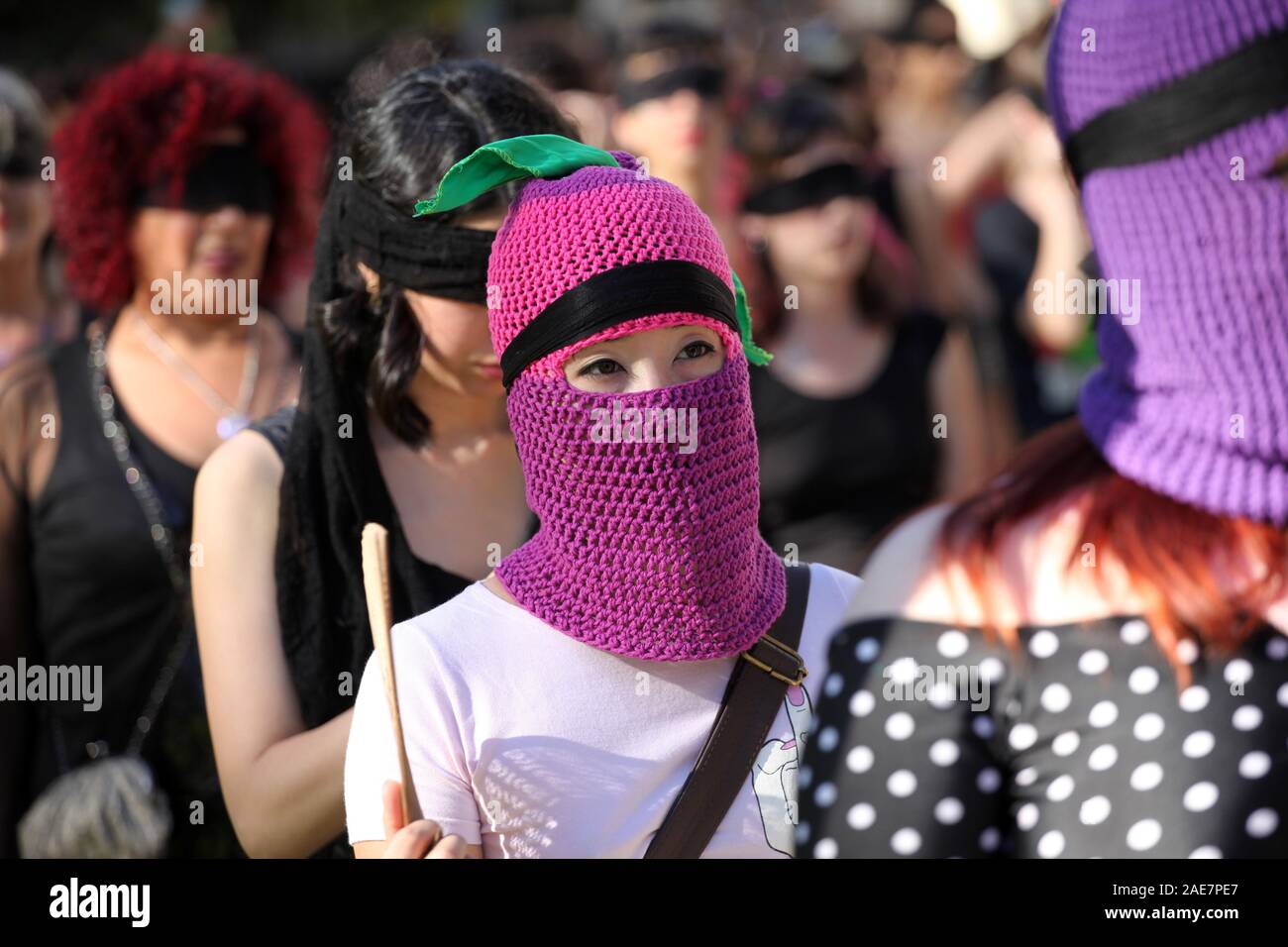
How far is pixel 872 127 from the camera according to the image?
6.29 meters

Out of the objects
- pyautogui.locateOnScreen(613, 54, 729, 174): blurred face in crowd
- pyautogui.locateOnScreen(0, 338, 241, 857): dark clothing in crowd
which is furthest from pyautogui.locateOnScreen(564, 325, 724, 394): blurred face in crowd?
pyautogui.locateOnScreen(613, 54, 729, 174): blurred face in crowd

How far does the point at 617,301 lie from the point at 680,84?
3.47 meters

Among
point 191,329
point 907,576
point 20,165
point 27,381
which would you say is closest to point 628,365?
point 907,576

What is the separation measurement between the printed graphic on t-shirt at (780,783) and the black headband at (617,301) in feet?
1.75

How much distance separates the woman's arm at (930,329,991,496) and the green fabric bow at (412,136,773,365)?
2372 millimetres

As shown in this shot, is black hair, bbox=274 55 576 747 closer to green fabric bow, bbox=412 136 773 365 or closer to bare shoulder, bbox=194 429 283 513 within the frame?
bare shoulder, bbox=194 429 283 513

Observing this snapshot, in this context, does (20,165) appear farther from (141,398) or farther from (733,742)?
(733,742)

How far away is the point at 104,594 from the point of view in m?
3.18

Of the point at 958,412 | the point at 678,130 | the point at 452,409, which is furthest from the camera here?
the point at 678,130

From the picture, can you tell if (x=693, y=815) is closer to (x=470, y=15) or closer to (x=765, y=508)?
(x=765, y=508)

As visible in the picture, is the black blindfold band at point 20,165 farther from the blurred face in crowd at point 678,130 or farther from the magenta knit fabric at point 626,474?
the magenta knit fabric at point 626,474

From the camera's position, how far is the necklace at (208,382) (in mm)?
3361

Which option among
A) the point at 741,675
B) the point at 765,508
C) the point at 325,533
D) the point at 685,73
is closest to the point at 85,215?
the point at 325,533

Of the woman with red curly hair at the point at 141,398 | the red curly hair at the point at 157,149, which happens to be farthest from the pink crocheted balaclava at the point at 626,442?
the red curly hair at the point at 157,149
